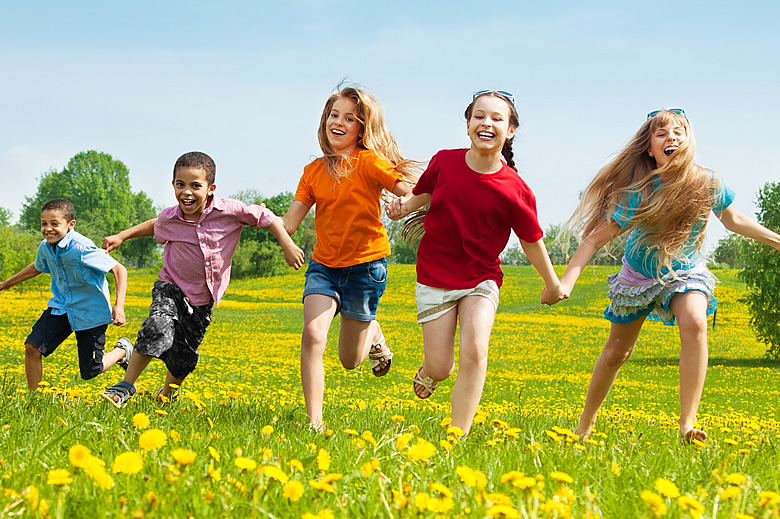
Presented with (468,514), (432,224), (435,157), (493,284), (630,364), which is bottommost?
(630,364)

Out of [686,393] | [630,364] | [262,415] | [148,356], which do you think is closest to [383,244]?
[262,415]

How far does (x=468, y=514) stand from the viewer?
2.09m

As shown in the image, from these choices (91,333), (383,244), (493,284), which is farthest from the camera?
(91,333)

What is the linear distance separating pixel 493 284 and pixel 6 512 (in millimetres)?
3030

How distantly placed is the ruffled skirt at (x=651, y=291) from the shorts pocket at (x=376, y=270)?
1.60m

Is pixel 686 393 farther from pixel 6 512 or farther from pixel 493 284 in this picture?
pixel 6 512

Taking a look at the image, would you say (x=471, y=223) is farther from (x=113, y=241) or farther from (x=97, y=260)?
(x=97, y=260)

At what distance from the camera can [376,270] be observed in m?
5.05

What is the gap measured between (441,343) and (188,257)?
209cm

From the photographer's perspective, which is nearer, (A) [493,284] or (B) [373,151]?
(A) [493,284]

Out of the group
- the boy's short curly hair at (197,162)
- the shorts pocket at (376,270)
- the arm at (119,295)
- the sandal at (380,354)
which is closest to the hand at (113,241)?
the arm at (119,295)

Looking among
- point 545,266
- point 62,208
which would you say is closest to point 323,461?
point 545,266

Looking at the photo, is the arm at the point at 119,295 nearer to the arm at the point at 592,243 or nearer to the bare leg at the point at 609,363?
the arm at the point at 592,243

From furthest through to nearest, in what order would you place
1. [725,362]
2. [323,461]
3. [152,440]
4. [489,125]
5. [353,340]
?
[725,362], [353,340], [489,125], [323,461], [152,440]
